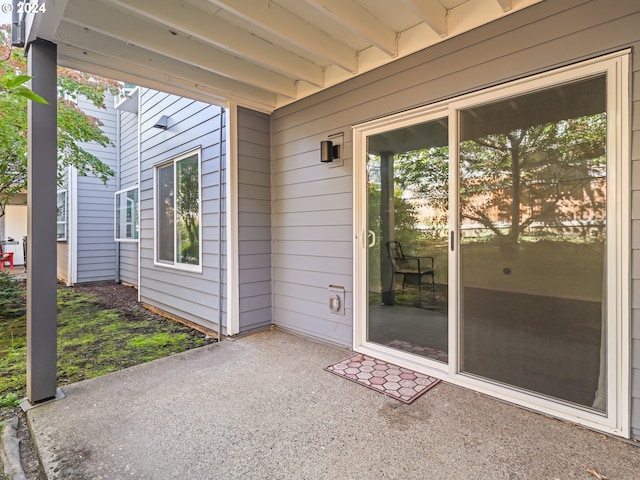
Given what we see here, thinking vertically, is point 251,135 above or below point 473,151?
above

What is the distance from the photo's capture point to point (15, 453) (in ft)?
5.98

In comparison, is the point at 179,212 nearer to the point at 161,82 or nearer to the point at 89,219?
the point at 161,82

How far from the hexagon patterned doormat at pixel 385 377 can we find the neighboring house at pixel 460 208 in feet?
0.38

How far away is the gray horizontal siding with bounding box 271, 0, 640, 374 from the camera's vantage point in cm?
196

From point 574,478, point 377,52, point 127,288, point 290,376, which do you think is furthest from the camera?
point 127,288

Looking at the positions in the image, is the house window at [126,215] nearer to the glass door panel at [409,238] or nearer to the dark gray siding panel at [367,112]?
the dark gray siding panel at [367,112]

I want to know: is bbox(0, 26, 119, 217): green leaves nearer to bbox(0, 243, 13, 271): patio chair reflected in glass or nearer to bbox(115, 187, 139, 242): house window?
bbox(115, 187, 139, 242): house window

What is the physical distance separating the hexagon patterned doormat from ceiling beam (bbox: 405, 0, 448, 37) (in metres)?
2.67

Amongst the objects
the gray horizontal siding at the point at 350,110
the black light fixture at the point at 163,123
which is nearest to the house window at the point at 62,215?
the black light fixture at the point at 163,123

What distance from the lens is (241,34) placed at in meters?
2.69

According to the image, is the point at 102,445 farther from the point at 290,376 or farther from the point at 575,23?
the point at 575,23

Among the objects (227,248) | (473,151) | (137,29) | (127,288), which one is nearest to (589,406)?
(473,151)

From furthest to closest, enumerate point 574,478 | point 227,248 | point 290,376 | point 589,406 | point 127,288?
point 127,288
point 227,248
point 290,376
point 589,406
point 574,478

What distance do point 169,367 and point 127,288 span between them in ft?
16.0
